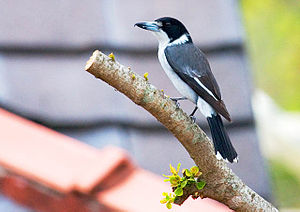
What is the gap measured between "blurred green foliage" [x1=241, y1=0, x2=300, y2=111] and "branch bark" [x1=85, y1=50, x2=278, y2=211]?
565cm

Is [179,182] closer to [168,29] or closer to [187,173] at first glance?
[187,173]

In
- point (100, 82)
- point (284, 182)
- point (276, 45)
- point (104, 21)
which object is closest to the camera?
point (100, 82)

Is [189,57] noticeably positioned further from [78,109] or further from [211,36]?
[211,36]

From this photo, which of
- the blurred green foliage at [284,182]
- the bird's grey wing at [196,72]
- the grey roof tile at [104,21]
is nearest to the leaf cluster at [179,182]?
the bird's grey wing at [196,72]

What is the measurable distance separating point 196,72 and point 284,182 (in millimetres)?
5135

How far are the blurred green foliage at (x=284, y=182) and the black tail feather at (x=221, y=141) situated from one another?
15.6ft

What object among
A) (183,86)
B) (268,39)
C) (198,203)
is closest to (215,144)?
(183,86)

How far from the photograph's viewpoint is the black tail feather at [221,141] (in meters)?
1.75

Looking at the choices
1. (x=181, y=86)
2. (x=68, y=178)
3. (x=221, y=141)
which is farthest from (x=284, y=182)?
(x=221, y=141)

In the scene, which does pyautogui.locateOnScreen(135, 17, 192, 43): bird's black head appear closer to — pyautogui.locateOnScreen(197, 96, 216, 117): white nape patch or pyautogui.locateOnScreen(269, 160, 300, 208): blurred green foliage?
pyautogui.locateOnScreen(197, 96, 216, 117): white nape patch

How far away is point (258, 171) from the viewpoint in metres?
3.74

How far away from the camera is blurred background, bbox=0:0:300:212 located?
11.3 feet

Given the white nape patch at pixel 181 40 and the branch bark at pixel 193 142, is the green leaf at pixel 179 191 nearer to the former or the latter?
the branch bark at pixel 193 142

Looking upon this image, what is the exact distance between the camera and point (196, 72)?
217 cm
